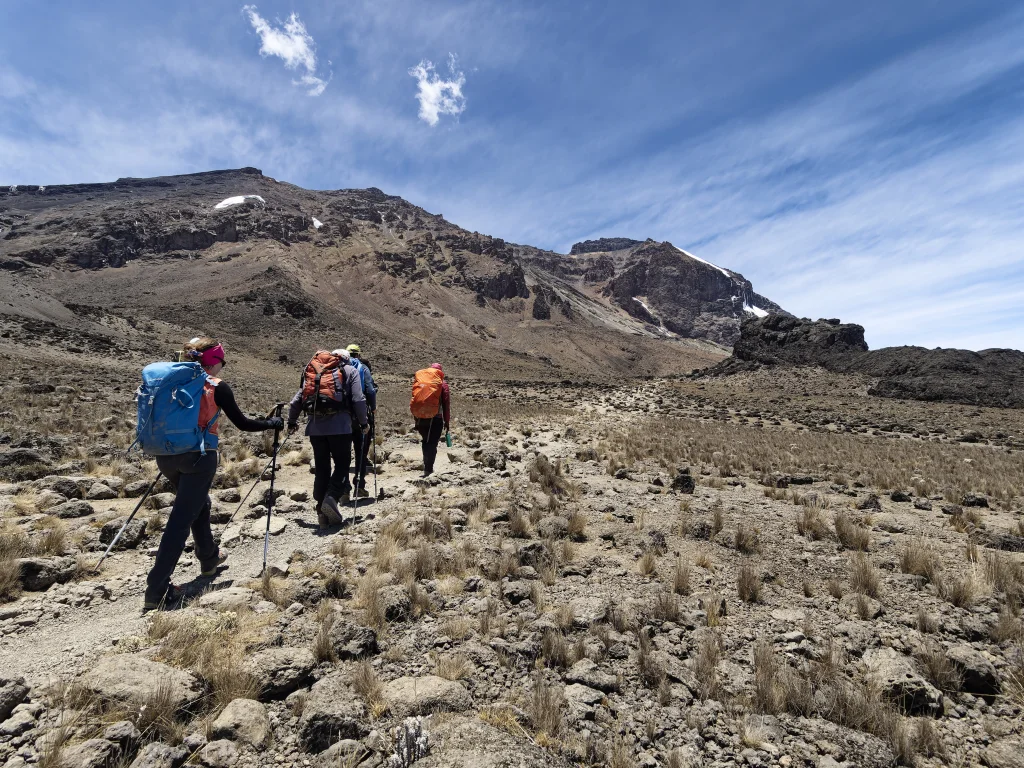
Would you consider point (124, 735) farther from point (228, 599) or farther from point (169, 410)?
point (169, 410)

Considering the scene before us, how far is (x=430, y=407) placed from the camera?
28.8ft

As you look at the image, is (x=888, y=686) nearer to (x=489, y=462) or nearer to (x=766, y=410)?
(x=489, y=462)

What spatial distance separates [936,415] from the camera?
2756 cm

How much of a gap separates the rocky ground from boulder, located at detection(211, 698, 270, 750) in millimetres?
12

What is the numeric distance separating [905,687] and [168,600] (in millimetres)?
5467

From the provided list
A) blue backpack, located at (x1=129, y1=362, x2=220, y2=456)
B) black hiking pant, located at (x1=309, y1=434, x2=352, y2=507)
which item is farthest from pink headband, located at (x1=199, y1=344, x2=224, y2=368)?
black hiking pant, located at (x1=309, y1=434, x2=352, y2=507)

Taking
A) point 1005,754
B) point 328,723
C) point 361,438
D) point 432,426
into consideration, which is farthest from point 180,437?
point 1005,754

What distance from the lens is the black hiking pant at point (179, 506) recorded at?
3898 mm

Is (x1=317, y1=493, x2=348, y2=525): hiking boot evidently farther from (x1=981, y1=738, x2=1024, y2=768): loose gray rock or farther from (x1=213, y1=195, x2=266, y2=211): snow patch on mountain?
(x1=213, y1=195, x2=266, y2=211): snow patch on mountain

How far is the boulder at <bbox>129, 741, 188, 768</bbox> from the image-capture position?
82.8 inches

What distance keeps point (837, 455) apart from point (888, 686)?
1319cm

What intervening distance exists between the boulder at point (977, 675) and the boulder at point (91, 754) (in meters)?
4.86

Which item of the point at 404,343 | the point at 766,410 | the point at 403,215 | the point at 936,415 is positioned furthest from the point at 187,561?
the point at 403,215

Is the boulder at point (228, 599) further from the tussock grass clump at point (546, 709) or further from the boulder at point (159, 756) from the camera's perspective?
the tussock grass clump at point (546, 709)
